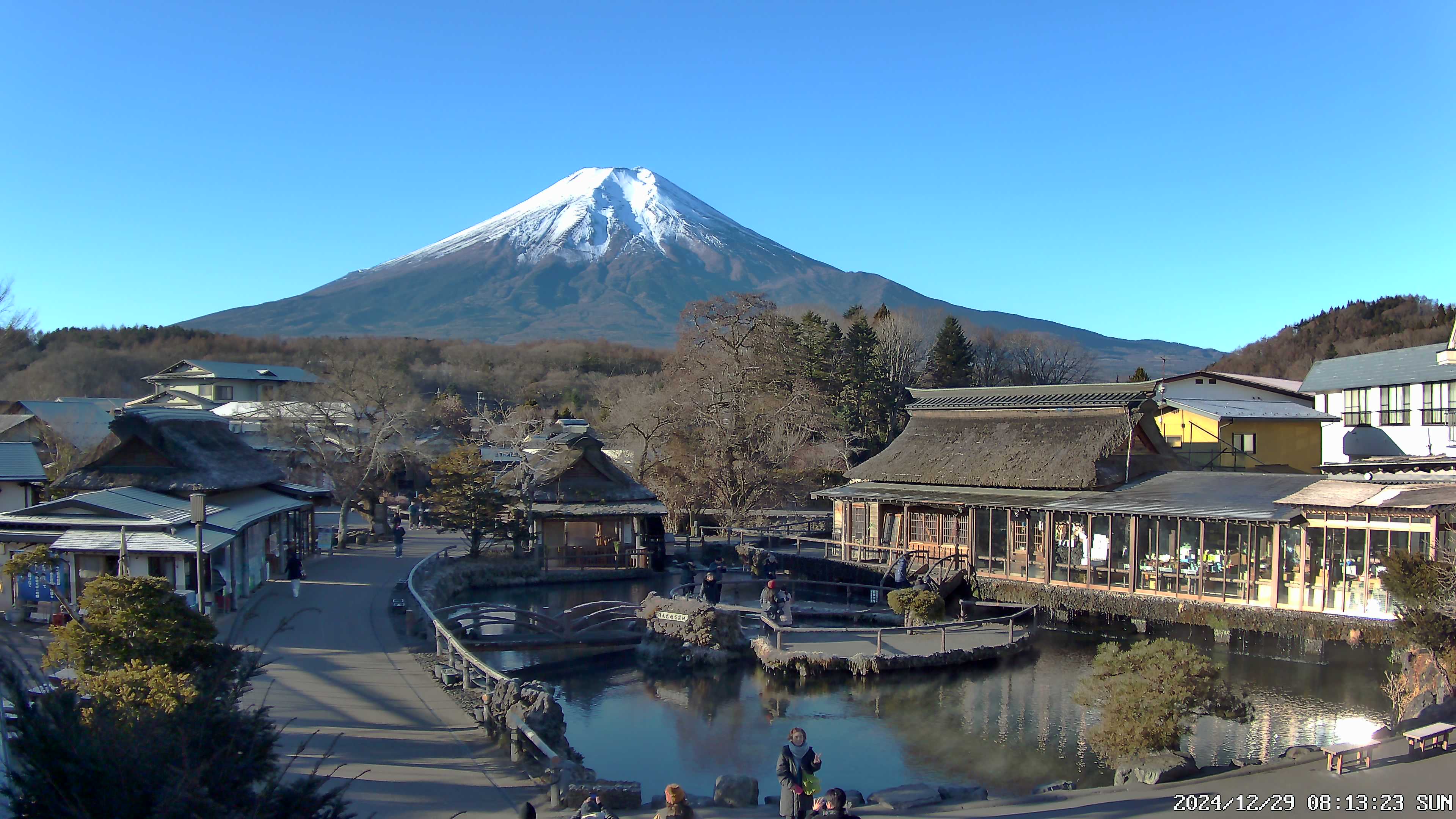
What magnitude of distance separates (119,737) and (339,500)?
30610 millimetres

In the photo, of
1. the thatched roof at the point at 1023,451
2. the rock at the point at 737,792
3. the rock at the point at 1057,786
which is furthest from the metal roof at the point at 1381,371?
the rock at the point at 737,792

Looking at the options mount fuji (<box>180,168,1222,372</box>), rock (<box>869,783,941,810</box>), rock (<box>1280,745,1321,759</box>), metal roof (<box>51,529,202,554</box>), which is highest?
mount fuji (<box>180,168,1222,372</box>)

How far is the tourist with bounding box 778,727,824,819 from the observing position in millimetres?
7797

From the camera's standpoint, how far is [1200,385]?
115 feet

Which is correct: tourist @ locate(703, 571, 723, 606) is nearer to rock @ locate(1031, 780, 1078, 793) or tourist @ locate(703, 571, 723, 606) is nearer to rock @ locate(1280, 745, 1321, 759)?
rock @ locate(1031, 780, 1078, 793)

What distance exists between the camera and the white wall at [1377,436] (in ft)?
101

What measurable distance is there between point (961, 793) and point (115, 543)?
14312mm

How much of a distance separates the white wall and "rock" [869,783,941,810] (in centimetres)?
2633

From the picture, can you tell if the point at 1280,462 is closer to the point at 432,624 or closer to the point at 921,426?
the point at 921,426

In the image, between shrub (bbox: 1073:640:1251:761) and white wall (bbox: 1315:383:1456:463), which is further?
white wall (bbox: 1315:383:1456:463)

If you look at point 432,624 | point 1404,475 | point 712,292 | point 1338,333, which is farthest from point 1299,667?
point 712,292

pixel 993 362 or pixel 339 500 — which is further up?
pixel 993 362

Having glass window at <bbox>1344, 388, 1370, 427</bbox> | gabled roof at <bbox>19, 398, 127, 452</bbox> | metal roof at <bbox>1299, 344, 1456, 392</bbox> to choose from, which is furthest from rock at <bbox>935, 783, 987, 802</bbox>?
gabled roof at <bbox>19, 398, 127, 452</bbox>

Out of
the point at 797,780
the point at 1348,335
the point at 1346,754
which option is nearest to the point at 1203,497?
the point at 1346,754
